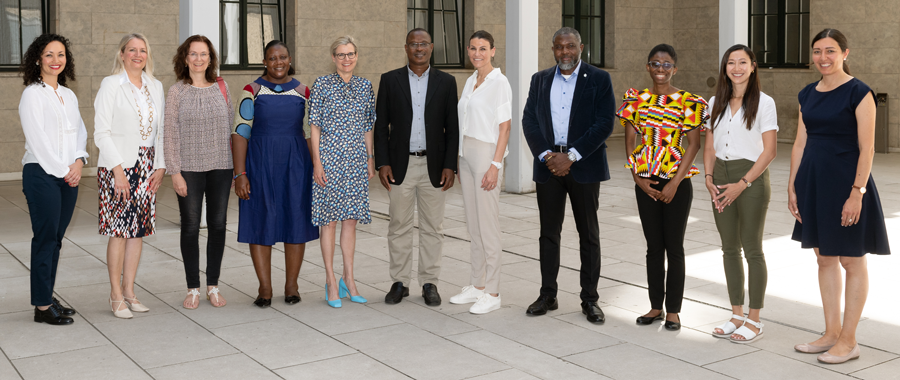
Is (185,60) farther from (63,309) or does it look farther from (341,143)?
(63,309)

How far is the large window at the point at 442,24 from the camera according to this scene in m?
14.8

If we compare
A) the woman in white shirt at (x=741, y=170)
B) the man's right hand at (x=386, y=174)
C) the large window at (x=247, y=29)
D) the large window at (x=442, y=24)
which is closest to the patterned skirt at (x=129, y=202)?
the man's right hand at (x=386, y=174)

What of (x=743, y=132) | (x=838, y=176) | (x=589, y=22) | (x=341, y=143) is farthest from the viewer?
(x=589, y=22)

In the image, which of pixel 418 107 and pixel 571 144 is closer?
pixel 571 144

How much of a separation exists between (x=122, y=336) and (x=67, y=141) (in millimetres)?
1081

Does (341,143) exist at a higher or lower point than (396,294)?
higher

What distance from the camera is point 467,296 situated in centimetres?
528

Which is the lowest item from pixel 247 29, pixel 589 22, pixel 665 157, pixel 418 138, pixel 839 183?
pixel 839 183

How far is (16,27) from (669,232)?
9.83 metres

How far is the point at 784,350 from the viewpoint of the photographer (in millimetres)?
4305

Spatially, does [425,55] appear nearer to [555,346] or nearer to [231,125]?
[231,125]

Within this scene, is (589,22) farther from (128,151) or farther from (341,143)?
(128,151)

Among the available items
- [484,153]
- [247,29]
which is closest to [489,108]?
[484,153]

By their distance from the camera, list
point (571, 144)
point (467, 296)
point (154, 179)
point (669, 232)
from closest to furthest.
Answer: point (669, 232) < point (571, 144) < point (154, 179) < point (467, 296)
